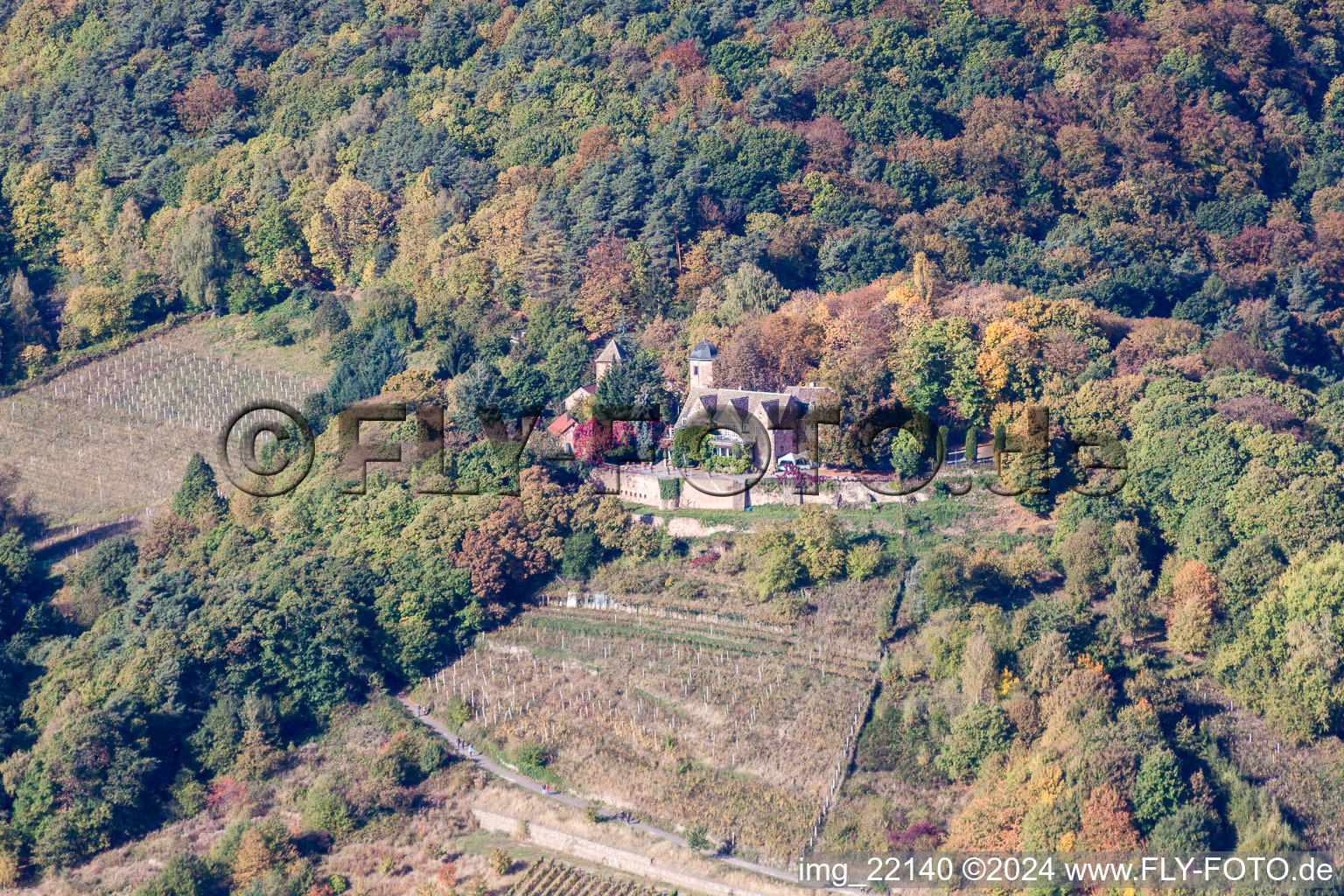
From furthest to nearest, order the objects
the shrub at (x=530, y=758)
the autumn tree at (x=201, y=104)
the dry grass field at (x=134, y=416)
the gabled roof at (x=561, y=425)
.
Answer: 1. the autumn tree at (x=201, y=104)
2. the dry grass field at (x=134, y=416)
3. the gabled roof at (x=561, y=425)
4. the shrub at (x=530, y=758)

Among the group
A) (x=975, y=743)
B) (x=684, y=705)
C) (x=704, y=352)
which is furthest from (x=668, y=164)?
(x=975, y=743)

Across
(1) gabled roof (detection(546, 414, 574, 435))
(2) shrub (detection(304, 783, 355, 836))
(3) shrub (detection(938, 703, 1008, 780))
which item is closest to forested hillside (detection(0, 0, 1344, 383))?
(1) gabled roof (detection(546, 414, 574, 435))

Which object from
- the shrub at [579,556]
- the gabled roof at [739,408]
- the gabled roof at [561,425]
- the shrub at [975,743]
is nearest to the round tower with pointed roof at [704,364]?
the gabled roof at [739,408]

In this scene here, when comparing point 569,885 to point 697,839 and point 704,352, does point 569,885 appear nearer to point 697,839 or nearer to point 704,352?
point 697,839

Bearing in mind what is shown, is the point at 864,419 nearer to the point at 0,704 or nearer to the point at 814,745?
the point at 814,745

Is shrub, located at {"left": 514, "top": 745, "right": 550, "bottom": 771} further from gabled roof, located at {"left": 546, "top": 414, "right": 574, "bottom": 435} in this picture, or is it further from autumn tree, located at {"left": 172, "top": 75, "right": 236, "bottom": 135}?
autumn tree, located at {"left": 172, "top": 75, "right": 236, "bottom": 135}

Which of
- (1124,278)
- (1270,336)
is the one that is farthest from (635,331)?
(1270,336)

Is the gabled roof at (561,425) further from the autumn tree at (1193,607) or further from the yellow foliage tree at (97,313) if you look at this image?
the yellow foliage tree at (97,313)
